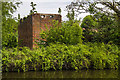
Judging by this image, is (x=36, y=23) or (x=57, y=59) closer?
(x=57, y=59)

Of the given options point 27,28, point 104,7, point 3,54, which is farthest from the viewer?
point 27,28

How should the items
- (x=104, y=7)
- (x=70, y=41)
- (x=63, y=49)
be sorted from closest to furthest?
(x=63, y=49), (x=70, y=41), (x=104, y=7)

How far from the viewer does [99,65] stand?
467 inches

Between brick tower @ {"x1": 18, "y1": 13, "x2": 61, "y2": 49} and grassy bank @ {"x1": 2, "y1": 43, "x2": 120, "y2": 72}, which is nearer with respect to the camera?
grassy bank @ {"x1": 2, "y1": 43, "x2": 120, "y2": 72}

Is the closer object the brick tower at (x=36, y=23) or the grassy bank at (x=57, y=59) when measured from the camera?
the grassy bank at (x=57, y=59)

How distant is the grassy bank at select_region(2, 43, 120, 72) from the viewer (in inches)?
Answer: 440

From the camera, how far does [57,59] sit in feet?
37.8

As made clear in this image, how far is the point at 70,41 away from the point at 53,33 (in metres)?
1.52

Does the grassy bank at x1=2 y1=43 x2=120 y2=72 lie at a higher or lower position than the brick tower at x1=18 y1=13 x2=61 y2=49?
lower

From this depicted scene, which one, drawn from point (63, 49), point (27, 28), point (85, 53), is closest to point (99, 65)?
point (85, 53)

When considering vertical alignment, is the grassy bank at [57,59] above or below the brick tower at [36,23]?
below

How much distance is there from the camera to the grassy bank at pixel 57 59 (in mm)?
11172

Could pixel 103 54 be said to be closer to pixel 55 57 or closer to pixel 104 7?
pixel 55 57

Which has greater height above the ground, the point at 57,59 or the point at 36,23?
the point at 36,23
